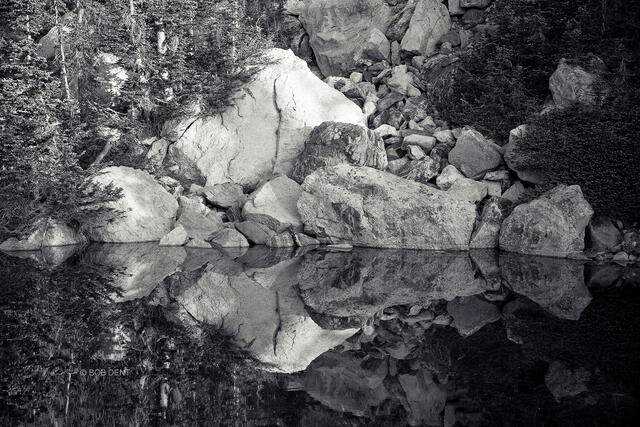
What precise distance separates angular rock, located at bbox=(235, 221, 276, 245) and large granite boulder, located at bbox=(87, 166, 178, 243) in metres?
2.31

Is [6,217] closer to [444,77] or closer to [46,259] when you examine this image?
[46,259]

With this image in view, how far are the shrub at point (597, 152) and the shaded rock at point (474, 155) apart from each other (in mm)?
1009

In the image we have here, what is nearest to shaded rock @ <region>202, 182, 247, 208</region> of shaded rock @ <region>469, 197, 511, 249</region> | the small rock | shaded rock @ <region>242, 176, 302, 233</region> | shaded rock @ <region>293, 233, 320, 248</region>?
shaded rock @ <region>242, 176, 302, 233</region>

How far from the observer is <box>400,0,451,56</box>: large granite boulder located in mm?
24719

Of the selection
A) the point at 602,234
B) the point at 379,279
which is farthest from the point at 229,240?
the point at 602,234

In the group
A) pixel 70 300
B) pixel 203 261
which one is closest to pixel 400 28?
pixel 203 261

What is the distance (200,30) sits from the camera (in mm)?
22500

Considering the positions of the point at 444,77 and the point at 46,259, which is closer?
the point at 46,259

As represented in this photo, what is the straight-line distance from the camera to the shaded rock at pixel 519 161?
55.0ft

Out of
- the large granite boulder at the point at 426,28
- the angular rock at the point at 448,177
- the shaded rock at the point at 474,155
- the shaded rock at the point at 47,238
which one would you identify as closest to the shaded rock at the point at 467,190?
the angular rock at the point at 448,177

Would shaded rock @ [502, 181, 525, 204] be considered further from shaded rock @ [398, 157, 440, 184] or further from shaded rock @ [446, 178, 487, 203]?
shaded rock @ [398, 157, 440, 184]

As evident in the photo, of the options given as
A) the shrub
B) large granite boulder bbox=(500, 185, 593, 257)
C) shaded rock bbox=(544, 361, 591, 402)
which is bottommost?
large granite boulder bbox=(500, 185, 593, 257)

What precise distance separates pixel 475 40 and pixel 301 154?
8.27m

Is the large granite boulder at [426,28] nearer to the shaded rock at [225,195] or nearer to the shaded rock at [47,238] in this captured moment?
the shaded rock at [225,195]
